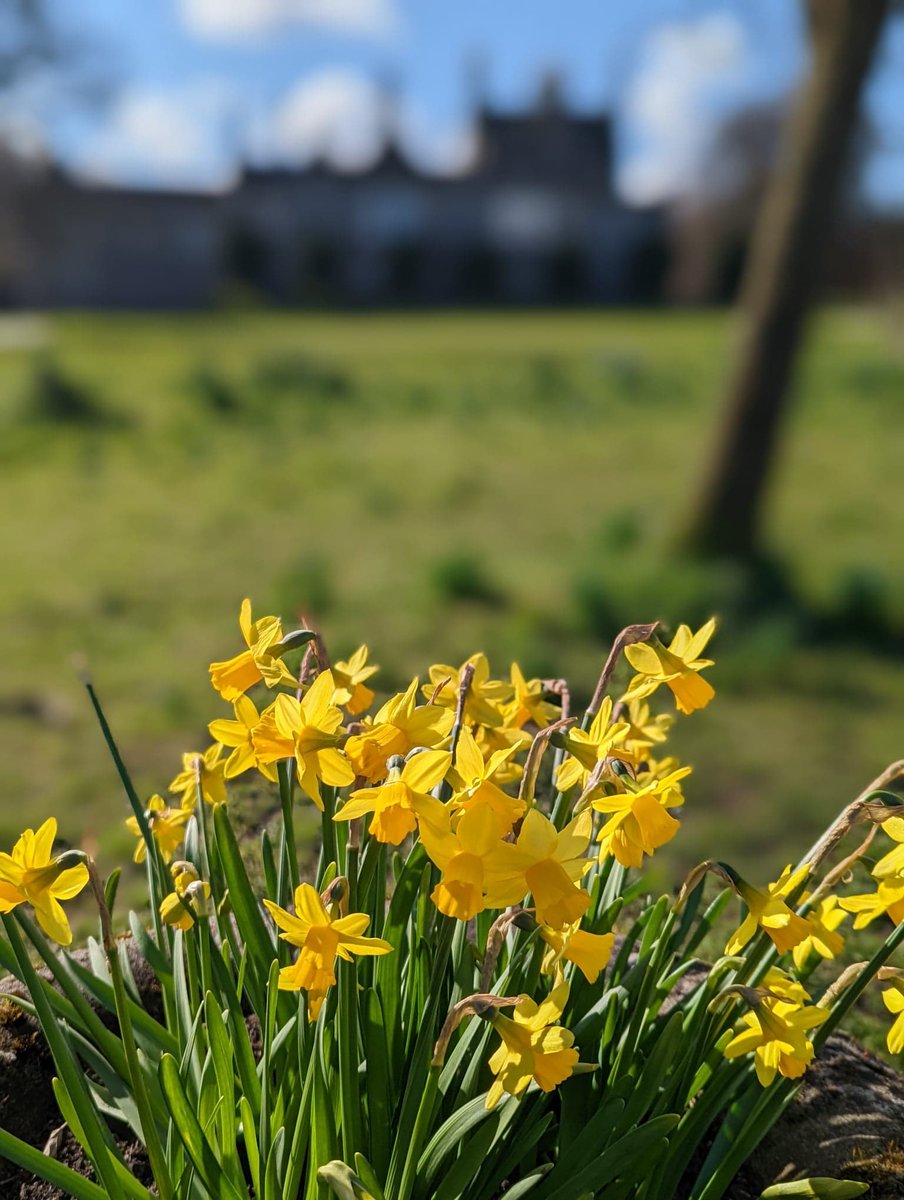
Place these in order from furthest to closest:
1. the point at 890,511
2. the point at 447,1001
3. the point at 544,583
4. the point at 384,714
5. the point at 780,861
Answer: the point at 890,511 < the point at 544,583 < the point at 780,861 < the point at 447,1001 < the point at 384,714

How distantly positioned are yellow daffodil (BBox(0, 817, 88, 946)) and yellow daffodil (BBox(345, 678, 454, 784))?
0.29 metres

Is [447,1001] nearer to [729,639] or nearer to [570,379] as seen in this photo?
[729,639]

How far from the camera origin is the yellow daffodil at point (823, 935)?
3.97 ft

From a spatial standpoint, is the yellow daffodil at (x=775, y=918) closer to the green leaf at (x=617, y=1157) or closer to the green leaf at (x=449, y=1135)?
the green leaf at (x=617, y=1157)

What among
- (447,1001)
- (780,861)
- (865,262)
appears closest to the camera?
(447,1001)

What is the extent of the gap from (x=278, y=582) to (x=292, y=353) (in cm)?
670

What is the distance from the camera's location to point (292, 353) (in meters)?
11.5

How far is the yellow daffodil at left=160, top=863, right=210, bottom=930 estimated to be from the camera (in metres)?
1.26

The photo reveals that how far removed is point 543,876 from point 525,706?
0.40 metres

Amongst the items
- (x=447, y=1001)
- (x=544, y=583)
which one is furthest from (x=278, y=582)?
(x=447, y=1001)

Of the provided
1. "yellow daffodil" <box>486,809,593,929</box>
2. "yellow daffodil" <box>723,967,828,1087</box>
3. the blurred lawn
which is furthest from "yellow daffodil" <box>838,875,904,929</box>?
the blurred lawn

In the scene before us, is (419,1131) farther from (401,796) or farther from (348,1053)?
(401,796)

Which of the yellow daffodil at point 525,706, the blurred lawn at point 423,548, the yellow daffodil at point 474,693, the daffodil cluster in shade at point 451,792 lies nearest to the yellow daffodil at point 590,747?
the daffodil cluster in shade at point 451,792

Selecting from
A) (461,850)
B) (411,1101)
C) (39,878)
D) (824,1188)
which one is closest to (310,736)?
(461,850)
